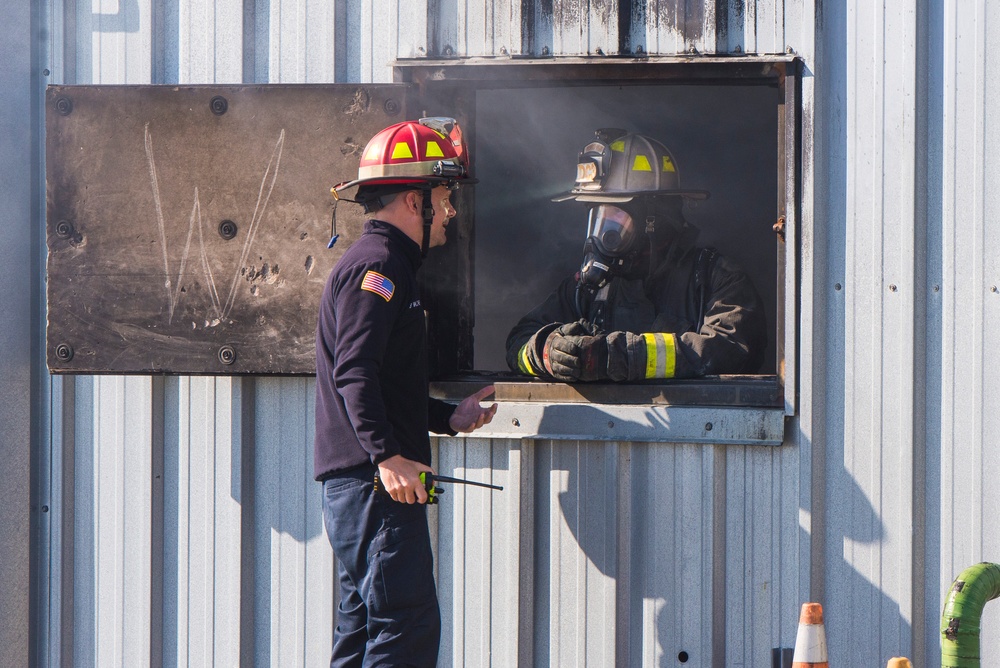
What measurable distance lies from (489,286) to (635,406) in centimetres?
220

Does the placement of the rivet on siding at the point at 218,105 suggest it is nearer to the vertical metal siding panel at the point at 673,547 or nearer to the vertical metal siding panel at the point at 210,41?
the vertical metal siding panel at the point at 210,41

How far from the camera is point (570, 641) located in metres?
3.16

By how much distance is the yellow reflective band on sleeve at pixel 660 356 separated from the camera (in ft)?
10.6

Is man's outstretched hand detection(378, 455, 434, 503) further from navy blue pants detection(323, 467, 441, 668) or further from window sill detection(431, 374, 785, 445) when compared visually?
window sill detection(431, 374, 785, 445)

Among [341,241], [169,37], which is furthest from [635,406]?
[169,37]

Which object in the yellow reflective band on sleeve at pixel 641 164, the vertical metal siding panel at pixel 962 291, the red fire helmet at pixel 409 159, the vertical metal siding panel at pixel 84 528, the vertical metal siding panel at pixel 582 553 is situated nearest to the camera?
the red fire helmet at pixel 409 159

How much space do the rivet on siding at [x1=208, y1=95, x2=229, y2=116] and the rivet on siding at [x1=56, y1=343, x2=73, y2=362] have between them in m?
0.88

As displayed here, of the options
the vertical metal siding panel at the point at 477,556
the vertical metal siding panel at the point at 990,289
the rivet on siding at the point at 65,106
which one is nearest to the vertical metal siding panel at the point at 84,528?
the rivet on siding at the point at 65,106

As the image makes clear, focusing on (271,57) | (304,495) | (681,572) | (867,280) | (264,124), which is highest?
(271,57)

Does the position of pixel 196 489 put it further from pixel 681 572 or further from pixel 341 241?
pixel 681 572

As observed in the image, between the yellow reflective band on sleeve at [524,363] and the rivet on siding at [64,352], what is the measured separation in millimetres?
1459

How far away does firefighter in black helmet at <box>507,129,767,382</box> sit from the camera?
11.2ft

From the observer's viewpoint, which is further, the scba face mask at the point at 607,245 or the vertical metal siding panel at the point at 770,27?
the scba face mask at the point at 607,245

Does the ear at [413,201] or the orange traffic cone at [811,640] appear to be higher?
A: the ear at [413,201]
